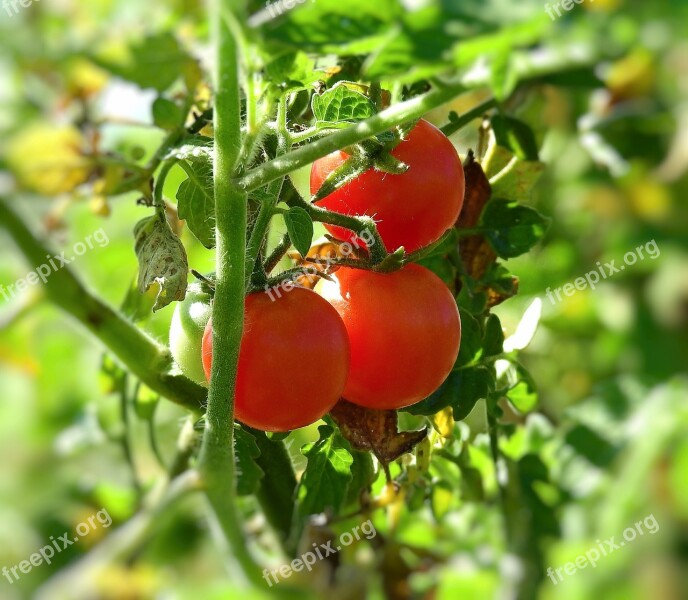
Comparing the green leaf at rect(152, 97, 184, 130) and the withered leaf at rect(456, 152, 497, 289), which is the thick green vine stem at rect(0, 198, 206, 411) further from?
the withered leaf at rect(456, 152, 497, 289)

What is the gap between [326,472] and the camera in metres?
0.92

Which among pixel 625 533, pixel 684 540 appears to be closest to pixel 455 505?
pixel 625 533

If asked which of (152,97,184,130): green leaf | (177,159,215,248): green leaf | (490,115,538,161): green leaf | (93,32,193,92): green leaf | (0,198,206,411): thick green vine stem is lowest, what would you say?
(490,115,538,161): green leaf

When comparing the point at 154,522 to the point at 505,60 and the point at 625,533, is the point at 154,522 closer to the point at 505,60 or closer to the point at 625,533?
the point at 505,60

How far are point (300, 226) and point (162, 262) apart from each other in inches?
5.1

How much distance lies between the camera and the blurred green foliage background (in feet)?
3.84

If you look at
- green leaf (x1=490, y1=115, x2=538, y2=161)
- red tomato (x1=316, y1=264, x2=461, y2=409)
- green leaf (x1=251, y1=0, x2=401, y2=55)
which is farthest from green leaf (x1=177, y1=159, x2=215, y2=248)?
green leaf (x1=490, y1=115, x2=538, y2=161)

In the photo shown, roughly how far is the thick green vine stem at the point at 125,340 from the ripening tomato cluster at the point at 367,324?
0.15 metres

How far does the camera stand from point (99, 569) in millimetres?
548

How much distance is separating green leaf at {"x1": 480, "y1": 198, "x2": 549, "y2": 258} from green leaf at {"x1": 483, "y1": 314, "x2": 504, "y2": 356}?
0.07 meters

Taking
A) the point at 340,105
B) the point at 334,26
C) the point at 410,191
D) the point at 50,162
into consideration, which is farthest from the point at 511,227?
the point at 50,162

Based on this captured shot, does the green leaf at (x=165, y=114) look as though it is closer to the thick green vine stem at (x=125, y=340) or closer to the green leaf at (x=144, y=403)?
the thick green vine stem at (x=125, y=340)

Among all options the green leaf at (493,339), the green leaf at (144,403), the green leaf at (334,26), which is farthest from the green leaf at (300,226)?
the green leaf at (144,403)

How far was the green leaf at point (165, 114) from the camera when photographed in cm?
88
